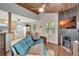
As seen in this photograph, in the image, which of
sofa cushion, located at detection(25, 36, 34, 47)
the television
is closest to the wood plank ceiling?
the television

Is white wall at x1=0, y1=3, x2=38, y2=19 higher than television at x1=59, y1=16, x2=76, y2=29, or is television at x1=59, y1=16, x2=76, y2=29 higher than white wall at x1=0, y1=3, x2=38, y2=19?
white wall at x1=0, y1=3, x2=38, y2=19

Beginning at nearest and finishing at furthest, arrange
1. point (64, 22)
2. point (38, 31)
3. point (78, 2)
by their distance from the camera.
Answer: point (78, 2) < point (38, 31) < point (64, 22)

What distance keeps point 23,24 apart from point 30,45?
0.29 metres

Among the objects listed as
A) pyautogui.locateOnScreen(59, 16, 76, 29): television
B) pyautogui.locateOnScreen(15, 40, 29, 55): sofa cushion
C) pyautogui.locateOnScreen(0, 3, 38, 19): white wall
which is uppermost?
pyautogui.locateOnScreen(0, 3, 38, 19): white wall

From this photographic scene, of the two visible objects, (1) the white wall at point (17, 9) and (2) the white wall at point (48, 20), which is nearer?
(1) the white wall at point (17, 9)

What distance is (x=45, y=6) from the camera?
1415 millimetres

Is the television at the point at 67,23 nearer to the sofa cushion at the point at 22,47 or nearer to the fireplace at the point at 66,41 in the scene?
the fireplace at the point at 66,41

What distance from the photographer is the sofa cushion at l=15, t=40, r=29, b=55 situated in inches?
56.0

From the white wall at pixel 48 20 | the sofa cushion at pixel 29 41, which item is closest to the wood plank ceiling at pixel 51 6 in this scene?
the white wall at pixel 48 20

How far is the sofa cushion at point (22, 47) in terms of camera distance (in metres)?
1.42

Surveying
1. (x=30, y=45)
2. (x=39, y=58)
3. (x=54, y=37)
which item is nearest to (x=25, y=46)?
(x=30, y=45)

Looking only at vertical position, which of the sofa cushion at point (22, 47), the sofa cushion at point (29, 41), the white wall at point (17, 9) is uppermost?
the white wall at point (17, 9)

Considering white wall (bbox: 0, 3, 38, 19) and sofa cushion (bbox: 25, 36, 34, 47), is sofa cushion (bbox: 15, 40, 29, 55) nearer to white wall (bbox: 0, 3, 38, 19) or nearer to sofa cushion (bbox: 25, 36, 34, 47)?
sofa cushion (bbox: 25, 36, 34, 47)

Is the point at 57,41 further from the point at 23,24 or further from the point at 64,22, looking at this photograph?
the point at 23,24
